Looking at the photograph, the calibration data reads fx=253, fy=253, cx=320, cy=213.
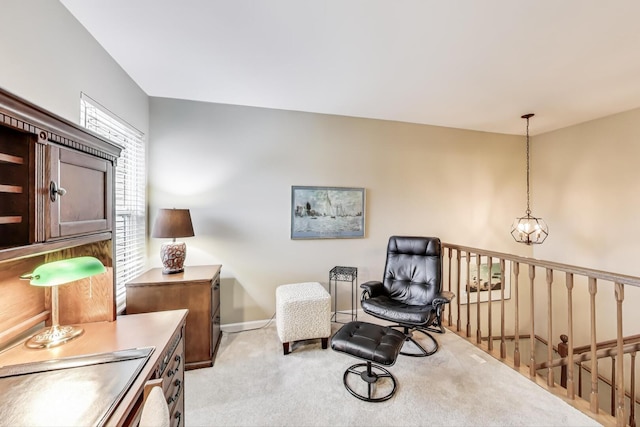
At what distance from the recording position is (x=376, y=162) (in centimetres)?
344

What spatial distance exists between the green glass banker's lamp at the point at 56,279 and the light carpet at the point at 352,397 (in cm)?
102

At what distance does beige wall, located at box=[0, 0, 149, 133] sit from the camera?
1.24m

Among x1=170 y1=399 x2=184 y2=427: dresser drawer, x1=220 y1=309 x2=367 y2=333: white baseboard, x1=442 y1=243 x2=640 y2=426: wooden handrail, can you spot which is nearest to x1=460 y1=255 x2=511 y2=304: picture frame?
x1=442 y1=243 x2=640 y2=426: wooden handrail

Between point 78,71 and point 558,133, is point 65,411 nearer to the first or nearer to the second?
point 78,71

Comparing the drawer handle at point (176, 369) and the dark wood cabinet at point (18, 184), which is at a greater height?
the dark wood cabinet at point (18, 184)

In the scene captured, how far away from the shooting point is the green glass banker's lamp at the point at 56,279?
1048 mm

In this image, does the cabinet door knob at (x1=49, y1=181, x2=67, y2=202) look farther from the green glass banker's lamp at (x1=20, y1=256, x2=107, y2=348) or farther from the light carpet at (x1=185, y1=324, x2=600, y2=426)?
the light carpet at (x1=185, y1=324, x2=600, y2=426)

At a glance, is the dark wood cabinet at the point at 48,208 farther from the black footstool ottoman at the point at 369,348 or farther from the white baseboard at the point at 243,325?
the white baseboard at the point at 243,325

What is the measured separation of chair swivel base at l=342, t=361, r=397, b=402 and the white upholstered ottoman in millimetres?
439

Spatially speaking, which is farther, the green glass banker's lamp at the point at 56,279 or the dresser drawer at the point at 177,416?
the dresser drawer at the point at 177,416

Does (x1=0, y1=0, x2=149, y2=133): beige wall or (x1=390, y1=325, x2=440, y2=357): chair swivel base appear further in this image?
(x1=390, y1=325, x2=440, y2=357): chair swivel base

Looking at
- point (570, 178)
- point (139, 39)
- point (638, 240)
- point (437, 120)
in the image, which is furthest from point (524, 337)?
point (139, 39)

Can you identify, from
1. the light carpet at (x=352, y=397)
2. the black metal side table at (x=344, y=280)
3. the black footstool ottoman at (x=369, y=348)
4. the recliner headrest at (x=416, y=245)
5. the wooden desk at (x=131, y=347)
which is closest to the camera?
the wooden desk at (x=131, y=347)

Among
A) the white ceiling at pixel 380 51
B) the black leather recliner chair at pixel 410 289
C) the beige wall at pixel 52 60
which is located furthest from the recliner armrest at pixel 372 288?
the beige wall at pixel 52 60
